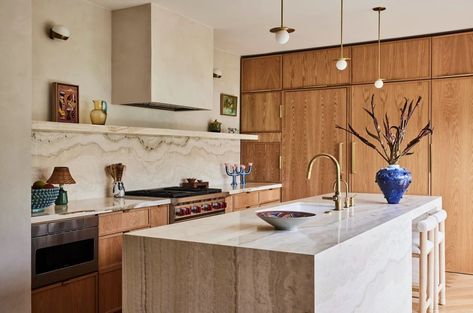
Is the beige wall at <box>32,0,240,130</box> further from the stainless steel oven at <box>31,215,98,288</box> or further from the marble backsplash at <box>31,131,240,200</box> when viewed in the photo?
the stainless steel oven at <box>31,215,98,288</box>

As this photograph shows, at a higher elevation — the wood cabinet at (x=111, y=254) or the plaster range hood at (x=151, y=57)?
the plaster range hood at (x=151, y=57)

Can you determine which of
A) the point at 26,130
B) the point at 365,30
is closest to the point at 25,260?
the point at 26,130

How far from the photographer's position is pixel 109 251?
11.1 feet

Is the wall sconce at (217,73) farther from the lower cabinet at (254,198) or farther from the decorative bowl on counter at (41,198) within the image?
the decorative bowl on counter at (41,198)

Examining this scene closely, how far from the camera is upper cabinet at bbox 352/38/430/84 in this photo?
5117mm

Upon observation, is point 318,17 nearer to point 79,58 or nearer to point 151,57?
point 151,57

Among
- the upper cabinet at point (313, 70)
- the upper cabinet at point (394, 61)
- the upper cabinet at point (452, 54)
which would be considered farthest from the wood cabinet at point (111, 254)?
the upper cabinet at point (452, 54)

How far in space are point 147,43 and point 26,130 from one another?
1.56m

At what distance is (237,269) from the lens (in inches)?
70.7

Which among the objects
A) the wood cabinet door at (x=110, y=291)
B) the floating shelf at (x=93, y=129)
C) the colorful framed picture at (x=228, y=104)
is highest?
the colorful framed picture at (x=228, y=104)

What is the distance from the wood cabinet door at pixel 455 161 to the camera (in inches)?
193

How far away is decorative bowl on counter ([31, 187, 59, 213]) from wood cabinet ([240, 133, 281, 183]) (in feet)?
10.8

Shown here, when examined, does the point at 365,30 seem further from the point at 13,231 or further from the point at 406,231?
the point at 13,231

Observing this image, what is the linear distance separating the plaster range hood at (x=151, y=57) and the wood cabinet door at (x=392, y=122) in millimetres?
2075
